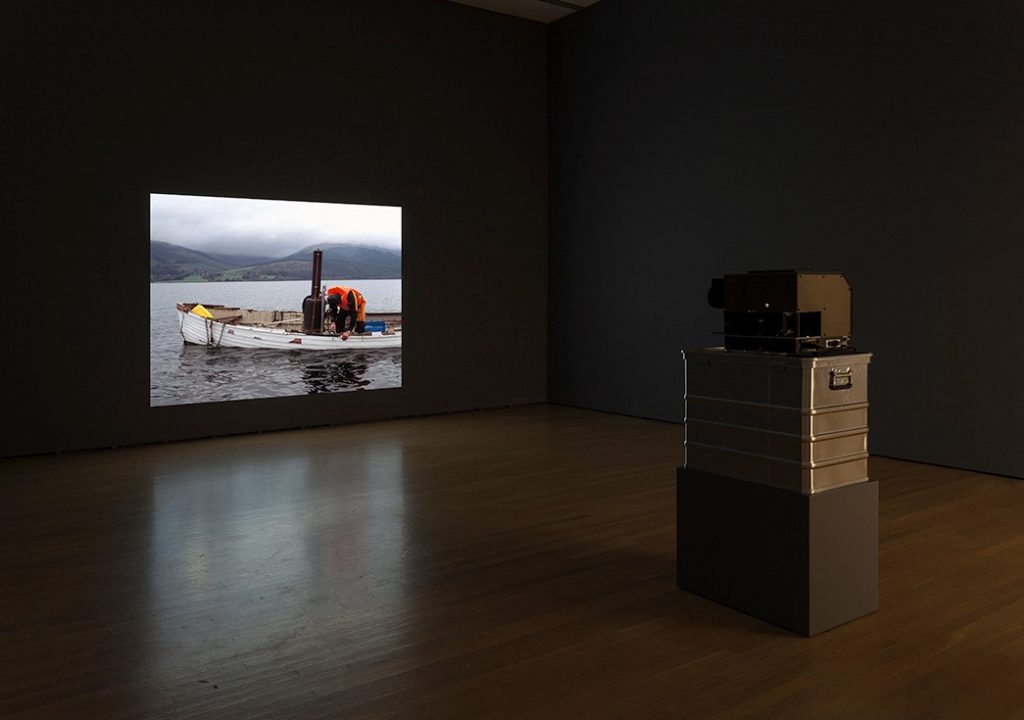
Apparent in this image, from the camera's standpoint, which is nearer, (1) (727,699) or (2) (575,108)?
(1) (727,699)

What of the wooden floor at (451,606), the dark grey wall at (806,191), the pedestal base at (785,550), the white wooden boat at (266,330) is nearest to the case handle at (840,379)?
the pedestal base at (785,550)

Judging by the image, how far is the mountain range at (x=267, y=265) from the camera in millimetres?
7133

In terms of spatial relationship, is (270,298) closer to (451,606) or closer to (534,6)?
(534,6)

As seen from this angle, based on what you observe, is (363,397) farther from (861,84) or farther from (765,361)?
(765,361)

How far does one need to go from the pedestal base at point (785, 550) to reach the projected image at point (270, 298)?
5133 millimetres

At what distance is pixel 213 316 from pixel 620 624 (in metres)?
5.34

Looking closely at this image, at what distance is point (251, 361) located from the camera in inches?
298

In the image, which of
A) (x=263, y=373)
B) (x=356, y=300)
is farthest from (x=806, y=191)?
(x=263, y=373)

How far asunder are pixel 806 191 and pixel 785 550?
4413 mm

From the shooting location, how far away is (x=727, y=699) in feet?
8.46

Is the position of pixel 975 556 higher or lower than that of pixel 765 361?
lower

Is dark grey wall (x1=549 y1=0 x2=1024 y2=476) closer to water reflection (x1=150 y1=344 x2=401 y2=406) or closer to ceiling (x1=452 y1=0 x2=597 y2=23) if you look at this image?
ceiling (x1=452 y1=0 x2=597 y2=23)

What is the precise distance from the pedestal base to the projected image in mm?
5133

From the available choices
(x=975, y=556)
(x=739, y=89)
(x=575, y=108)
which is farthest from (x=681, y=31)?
(x=975, y=556)
